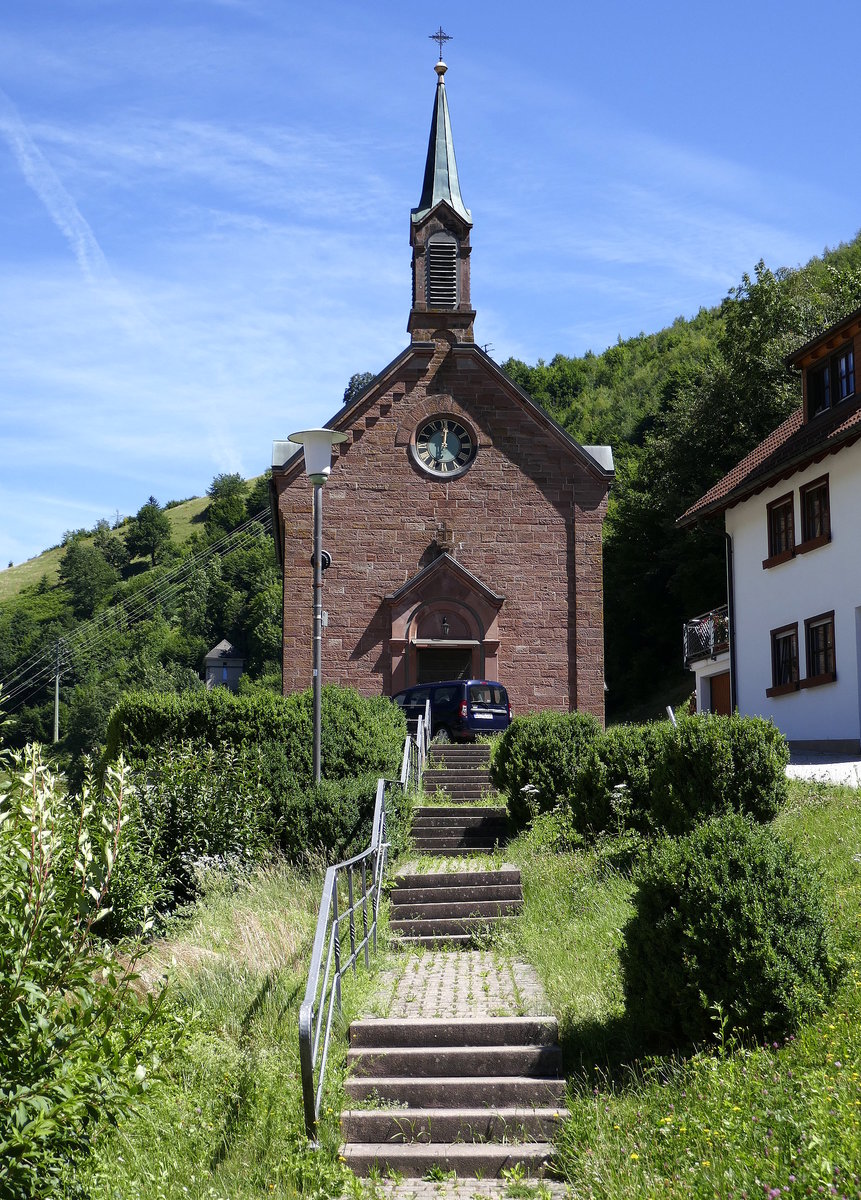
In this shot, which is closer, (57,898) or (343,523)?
(57,898)

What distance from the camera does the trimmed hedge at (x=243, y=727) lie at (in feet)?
57.8

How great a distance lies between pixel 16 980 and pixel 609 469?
2587 centimetres

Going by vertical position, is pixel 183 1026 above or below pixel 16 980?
below

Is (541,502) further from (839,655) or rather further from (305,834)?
(305,834)

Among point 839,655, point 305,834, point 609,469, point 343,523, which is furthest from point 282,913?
point 609,469

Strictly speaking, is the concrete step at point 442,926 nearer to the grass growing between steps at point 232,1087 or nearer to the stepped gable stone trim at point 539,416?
the grass growing between steps at point 232,1087

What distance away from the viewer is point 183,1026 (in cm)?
870

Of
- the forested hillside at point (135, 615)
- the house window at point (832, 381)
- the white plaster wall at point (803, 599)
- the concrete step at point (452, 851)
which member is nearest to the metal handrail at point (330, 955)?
the concrete step at point (452, 851)

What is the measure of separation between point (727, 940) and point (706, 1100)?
121cm

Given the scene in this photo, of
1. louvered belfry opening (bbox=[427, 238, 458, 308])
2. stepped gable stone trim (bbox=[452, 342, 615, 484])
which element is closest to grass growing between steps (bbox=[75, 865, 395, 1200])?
stepped gable stone trim (bbox=[452, 342, 615, 484])

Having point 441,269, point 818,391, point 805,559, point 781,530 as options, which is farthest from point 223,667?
point 805,559

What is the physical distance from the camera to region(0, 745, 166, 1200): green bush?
602cm

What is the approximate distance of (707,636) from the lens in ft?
109

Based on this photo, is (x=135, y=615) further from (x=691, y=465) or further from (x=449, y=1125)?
(x=449, y=1125)
